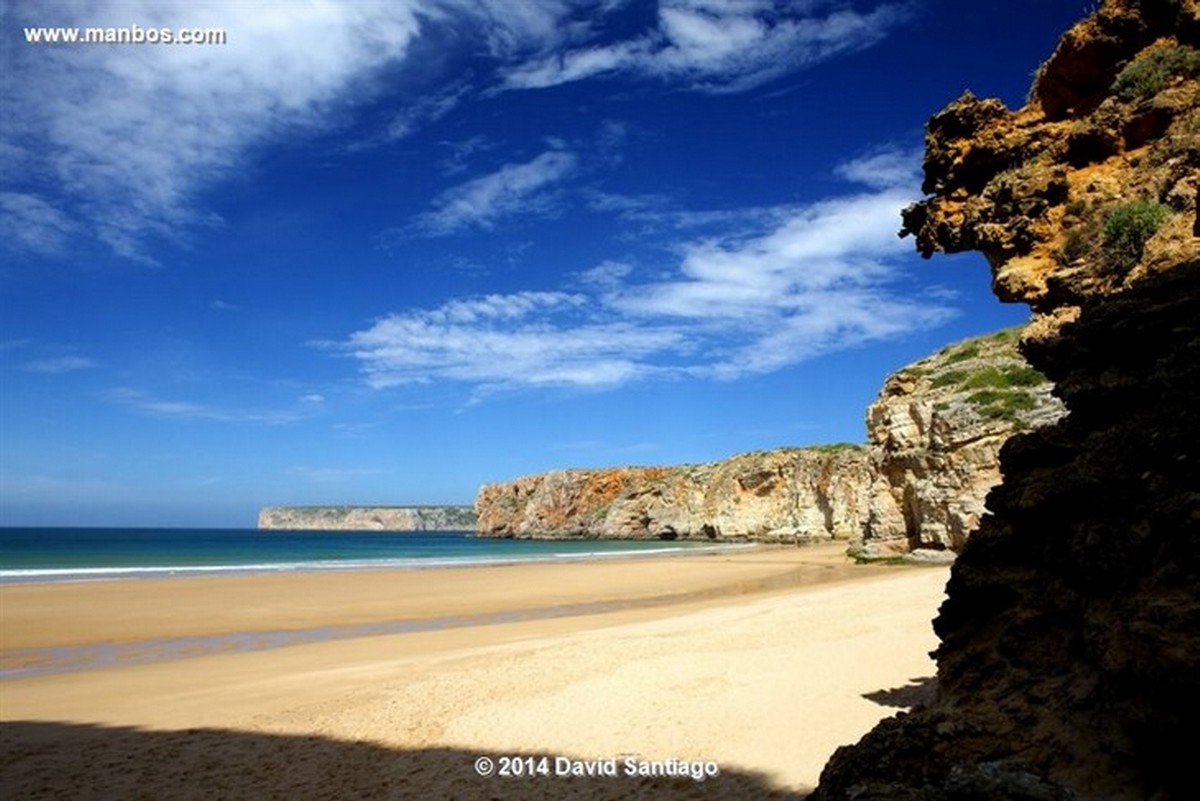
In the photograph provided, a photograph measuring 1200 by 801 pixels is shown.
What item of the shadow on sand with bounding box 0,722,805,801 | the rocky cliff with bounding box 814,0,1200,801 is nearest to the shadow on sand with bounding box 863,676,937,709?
the shadow on sand with bounding box 0,722,805,801

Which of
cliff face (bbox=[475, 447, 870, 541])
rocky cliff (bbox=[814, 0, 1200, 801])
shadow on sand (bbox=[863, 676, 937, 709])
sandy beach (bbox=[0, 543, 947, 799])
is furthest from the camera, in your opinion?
cliff face (bbox=[475, 447, 870, 541])

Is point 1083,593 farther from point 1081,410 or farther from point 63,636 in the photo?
point 63,636

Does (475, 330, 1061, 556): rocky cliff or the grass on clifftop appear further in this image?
(475, 330, 1061, 556): rocky cliff

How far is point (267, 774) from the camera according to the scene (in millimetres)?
7590

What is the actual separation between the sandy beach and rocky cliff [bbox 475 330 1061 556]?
23.9 feet

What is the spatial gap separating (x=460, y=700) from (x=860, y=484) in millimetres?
53060

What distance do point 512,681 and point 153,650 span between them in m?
10.4

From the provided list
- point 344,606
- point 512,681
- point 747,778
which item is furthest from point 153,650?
point 747,778

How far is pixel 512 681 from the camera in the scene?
35.3 ft

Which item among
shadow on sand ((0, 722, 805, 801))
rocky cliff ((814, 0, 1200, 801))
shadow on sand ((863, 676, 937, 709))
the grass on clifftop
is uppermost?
the grass on clifftop

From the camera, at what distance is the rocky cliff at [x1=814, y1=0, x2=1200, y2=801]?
9.47 ft

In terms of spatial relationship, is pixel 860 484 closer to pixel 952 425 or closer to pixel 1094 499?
pixel 952 425

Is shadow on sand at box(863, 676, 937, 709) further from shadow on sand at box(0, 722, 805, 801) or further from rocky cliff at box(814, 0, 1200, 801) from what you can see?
rocky cliff at box(814, 0, 1200, 801)

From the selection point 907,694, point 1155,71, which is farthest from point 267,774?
point 1155,71
